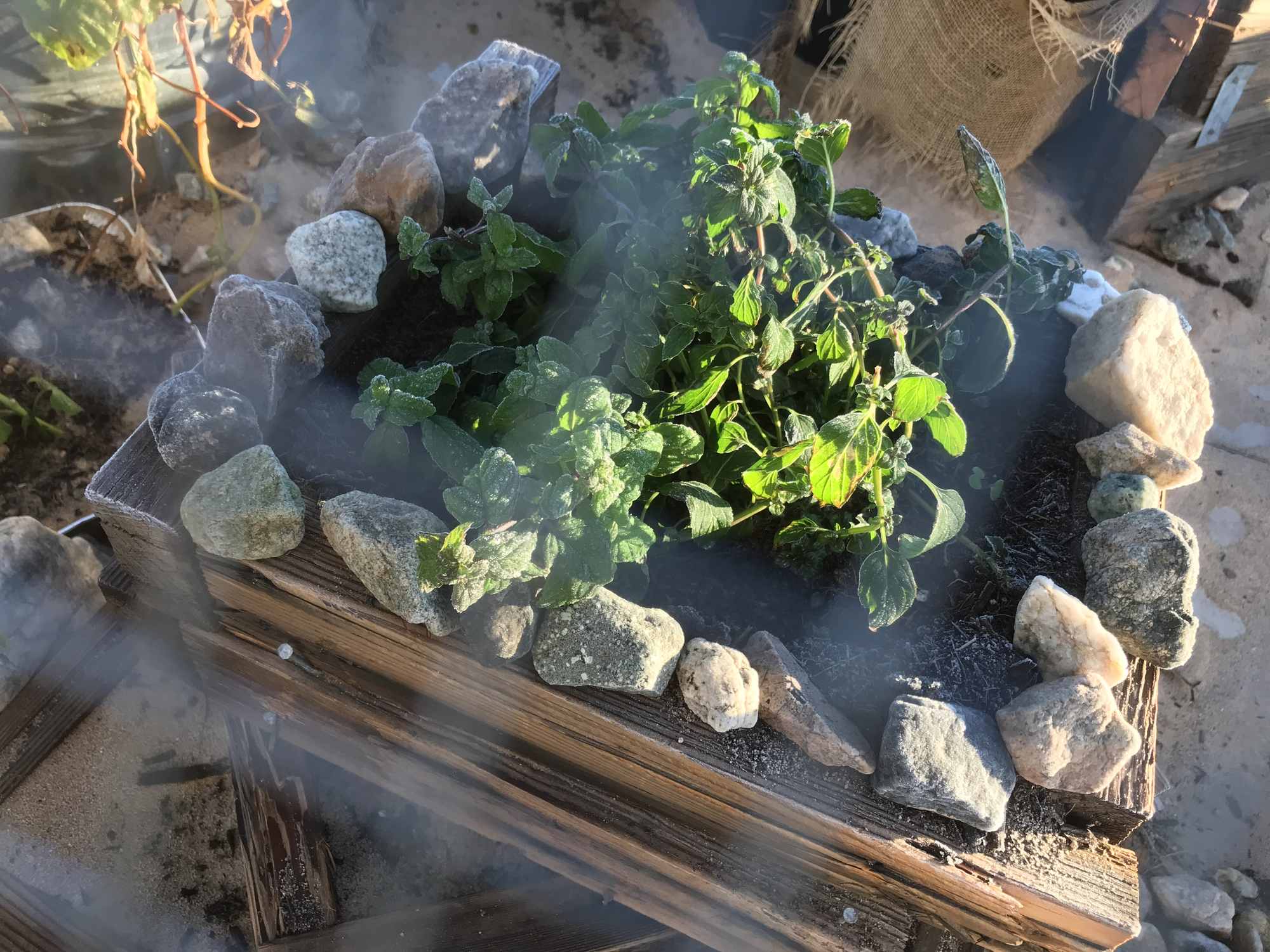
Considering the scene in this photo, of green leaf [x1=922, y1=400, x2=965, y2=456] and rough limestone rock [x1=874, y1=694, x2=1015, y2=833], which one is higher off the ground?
green leaf [x1=922, y1=400, x2=965, y2=456]

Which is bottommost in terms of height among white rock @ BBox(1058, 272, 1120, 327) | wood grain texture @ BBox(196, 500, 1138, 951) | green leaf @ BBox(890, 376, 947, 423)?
wood grain texture @ BBox(196, 500, 1138, 951)

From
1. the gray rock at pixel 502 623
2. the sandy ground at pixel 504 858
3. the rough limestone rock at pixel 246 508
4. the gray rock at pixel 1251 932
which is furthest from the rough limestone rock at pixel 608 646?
the gray rock at pixel 1251 932

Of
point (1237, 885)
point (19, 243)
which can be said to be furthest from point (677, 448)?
point (19, 243)

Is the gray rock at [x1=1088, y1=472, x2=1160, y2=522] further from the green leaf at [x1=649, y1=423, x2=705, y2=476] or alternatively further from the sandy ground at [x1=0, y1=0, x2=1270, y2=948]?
the sandy ground at [x1=0, y1=0, x2=1270, y2=948]

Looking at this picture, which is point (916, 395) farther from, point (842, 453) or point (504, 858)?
point (504, 858)

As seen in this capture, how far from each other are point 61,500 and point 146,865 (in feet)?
2.33

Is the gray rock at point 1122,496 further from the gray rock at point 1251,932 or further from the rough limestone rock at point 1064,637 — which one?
the gray rock at point 1251,932

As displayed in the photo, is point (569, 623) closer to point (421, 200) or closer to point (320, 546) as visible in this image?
point (320, 546)

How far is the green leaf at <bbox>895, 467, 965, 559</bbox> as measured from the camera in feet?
3.78

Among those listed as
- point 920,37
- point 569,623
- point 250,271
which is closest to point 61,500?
point 250,271

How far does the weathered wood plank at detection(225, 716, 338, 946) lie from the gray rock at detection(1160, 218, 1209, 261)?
2.45m

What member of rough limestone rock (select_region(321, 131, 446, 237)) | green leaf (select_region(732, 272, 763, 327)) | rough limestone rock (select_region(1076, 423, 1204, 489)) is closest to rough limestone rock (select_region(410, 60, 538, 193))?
rough limestone rock (select_region(321, 131, 446, 237))

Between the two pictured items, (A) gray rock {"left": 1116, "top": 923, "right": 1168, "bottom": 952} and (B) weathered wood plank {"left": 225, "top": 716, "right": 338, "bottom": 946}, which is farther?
(A) gray rock {"left": 1116, "top": 923, "right": 1168, "bottom": 952}

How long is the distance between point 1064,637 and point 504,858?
1032mm
